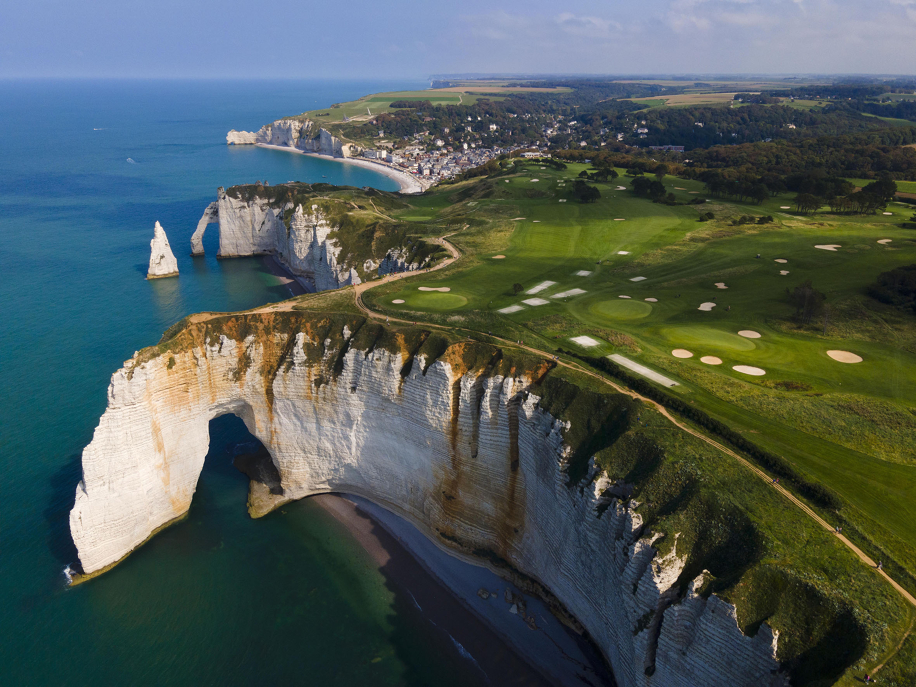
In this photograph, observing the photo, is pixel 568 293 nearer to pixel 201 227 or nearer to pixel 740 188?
pixel 740 188

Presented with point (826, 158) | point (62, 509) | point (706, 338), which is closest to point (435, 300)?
point (706, 338)

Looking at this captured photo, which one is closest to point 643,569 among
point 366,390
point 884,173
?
point 366,390

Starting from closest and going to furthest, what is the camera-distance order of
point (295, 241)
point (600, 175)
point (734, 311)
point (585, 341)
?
point (585, 341) → point (734, 311) → point (295, 241) → point (600, 175)

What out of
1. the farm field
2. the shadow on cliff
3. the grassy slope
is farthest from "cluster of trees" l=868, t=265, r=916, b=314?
the shadow on cliff

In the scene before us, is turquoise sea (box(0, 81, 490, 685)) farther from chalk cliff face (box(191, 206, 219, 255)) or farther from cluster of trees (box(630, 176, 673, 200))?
cluster of trees (box(630, 176, 673, 200))

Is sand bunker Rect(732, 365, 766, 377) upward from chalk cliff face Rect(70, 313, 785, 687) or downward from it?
upward
